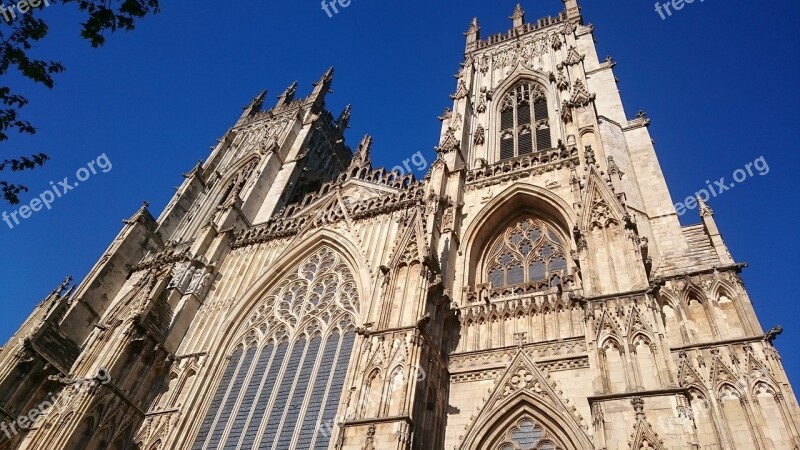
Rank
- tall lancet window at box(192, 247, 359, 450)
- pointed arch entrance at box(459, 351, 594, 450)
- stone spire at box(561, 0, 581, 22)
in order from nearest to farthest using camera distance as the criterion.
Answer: pointed arch entrance at box(459, 351, 594, 450)
tall lancet window at box(192, 247, 359, 450)
stone spire at box(561, 0, 581, 22)

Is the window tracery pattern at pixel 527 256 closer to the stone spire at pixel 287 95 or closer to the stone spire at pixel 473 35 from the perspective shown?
the stone spire at pixel 473 35

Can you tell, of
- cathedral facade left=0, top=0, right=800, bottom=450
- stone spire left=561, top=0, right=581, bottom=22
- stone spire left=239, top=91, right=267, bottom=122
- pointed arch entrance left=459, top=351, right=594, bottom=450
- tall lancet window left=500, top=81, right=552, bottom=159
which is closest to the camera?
cathedral facade left=0, top=0, right=800, bottom=450

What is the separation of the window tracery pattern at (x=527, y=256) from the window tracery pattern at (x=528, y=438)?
383 cm

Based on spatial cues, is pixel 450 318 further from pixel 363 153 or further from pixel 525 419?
pixel 363 153

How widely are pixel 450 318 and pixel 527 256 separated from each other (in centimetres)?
314

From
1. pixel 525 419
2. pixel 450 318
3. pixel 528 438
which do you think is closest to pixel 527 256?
pixel 450 318

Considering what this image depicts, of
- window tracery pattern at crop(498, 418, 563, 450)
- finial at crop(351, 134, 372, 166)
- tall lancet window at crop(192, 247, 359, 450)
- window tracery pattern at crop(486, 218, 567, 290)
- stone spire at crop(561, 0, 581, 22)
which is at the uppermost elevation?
stone spire at crop(561, 0, 581, 22)

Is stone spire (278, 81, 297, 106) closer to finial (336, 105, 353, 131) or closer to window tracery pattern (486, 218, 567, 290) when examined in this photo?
finial (336, 105, 353, 131)

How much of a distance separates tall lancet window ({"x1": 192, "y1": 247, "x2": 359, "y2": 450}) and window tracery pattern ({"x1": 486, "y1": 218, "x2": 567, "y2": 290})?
400 centimetres

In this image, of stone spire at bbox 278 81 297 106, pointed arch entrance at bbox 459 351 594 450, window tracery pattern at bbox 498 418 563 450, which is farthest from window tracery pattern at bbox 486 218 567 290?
stone spire at bbox 278 81 297 106

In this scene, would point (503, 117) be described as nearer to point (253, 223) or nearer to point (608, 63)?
point (608, 63)

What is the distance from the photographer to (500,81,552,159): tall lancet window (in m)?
20.8

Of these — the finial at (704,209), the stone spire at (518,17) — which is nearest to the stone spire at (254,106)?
the stone spire at (518,17)

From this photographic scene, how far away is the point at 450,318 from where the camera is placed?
13.9 m
